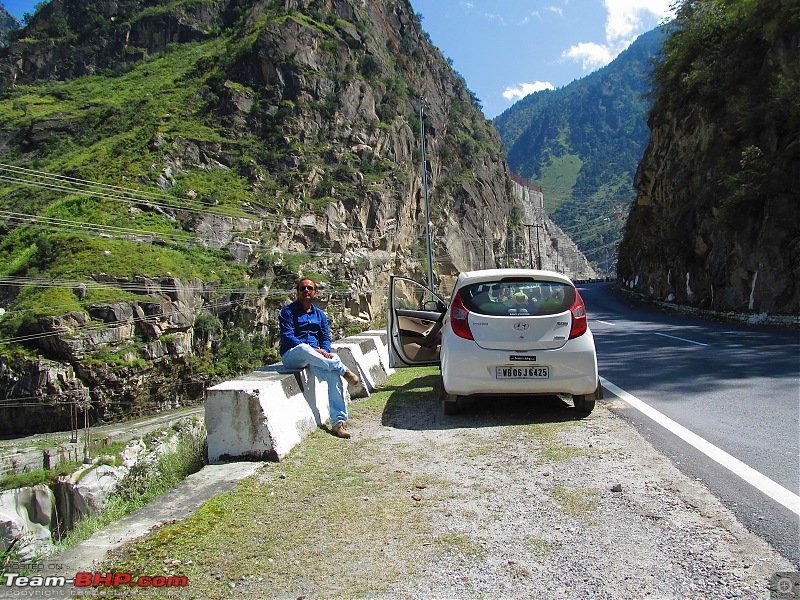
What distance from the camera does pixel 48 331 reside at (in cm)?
3155

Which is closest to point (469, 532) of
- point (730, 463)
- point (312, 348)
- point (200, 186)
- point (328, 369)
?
point (730, 463)

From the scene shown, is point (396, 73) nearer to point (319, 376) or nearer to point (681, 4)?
point (681, 4)

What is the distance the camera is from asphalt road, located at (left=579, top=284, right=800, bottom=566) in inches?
146

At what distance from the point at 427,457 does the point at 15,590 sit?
10.2 feet

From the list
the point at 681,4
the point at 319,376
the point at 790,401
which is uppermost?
the point at 681,4

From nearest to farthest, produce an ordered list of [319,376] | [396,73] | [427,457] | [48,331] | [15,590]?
1. [15,590]
2. [427,457]
3. [319,376]
4. [48,331]
5. [396,73]

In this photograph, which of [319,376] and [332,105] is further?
[332,105]

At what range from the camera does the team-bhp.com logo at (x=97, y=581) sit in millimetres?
2893

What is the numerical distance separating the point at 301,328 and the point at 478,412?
7.54 feet

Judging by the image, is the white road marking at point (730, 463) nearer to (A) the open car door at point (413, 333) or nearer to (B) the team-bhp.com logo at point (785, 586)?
(B) the team-bhp.com logo at point (785, 586)

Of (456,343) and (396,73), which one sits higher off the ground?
(396,73)

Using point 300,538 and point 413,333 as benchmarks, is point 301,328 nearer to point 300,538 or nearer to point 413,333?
point 413,333

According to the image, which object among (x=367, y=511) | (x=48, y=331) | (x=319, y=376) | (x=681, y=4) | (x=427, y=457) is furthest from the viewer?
(x=681, y=4)

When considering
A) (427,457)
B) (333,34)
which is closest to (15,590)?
(427,457)
